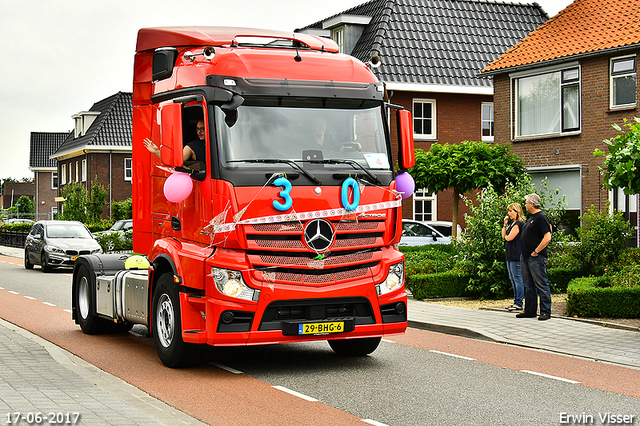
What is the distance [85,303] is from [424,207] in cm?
2162

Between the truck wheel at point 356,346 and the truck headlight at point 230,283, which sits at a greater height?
the truck headlight at point 230,283

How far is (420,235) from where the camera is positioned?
25.2 m

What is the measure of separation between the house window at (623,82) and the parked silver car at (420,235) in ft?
21.6

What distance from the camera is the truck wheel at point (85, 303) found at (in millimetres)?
11469

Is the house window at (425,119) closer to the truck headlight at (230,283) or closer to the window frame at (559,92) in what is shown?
the window frame at (559,92)

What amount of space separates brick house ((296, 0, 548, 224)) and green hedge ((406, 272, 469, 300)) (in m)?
15.0

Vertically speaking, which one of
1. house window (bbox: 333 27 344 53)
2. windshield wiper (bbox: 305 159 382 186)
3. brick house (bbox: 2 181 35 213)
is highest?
house window (bbox: 333 27 344 53)

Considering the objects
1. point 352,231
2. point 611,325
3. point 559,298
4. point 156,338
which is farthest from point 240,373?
point 559,298

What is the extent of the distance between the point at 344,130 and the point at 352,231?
1.13 metres

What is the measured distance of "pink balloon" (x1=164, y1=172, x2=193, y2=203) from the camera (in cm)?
840

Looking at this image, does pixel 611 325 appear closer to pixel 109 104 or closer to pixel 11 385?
pixel 11 385

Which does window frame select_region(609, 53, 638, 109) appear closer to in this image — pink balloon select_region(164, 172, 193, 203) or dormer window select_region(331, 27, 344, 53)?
dormer window select_region(331, 27, 344, 53)

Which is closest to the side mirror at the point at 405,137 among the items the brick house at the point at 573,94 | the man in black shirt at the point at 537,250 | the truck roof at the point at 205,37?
the truck roof at the point at 205,37

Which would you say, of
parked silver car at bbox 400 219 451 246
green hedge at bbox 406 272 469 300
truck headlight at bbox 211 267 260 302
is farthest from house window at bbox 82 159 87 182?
truck headlight at bbox 211 267 260 302
